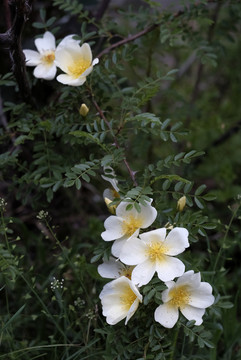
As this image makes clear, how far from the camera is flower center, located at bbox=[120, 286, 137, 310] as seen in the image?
1.34 metres

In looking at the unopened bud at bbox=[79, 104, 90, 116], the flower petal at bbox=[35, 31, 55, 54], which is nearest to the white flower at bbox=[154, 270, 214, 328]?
the unopened bud at bbox=[79, 104, 90, 116]

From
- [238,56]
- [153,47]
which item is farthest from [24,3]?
[238,56]

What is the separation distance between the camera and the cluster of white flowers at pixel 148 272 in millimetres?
1284

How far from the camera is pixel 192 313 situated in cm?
135

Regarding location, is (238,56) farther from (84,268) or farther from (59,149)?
(84,268)

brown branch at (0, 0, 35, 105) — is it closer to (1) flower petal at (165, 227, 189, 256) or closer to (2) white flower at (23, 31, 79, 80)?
(2) white flower at (23, 31, 79, 80)

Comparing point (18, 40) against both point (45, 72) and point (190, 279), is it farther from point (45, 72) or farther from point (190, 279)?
point (190, 279)

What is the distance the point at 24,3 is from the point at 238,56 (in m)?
1.55

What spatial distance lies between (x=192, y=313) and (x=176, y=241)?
21 centimetres

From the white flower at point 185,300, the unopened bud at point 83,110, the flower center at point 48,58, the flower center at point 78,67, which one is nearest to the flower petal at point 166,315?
the white flower at point 185,300

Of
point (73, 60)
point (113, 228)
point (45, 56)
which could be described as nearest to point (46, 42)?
point (45, 56)

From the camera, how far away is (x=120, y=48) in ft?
6.09

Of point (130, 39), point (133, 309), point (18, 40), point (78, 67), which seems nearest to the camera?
point (133, 309)

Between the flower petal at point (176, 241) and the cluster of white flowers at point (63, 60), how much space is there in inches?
21.6
